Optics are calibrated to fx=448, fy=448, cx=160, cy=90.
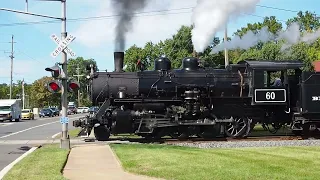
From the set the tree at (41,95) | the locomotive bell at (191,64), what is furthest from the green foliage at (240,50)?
the tree at (41,95)

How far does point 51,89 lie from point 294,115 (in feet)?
31.9

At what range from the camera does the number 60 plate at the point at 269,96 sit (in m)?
18.2

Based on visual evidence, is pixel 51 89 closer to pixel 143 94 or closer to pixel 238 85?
pixel 143 94

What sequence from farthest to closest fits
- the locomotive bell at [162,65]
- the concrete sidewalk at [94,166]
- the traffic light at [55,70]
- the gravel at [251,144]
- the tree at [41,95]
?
the tree at [41,95], the locomotive bell at [162,65], the gravel at [251,144], the traffic light at [55,70], the concrete sidewalk at [94,166]

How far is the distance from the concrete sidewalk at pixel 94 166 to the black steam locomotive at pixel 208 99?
3.73 meters

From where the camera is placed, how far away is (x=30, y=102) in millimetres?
115312

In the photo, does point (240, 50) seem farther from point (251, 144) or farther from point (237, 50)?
point (251, 144)

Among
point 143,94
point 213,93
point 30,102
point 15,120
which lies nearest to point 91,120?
point 143,94

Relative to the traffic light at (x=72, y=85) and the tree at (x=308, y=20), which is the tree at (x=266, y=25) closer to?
the tree at (x=308, y=20)

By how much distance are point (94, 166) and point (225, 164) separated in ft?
10.4

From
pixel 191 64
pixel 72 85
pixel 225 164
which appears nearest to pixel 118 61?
pixel 191 64

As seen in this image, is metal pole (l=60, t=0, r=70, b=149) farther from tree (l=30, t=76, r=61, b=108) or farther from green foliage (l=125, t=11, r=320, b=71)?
tree (l=30, t=76, r=61, b=108)

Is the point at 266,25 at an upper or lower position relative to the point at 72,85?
upper

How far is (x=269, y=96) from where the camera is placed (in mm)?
18188
